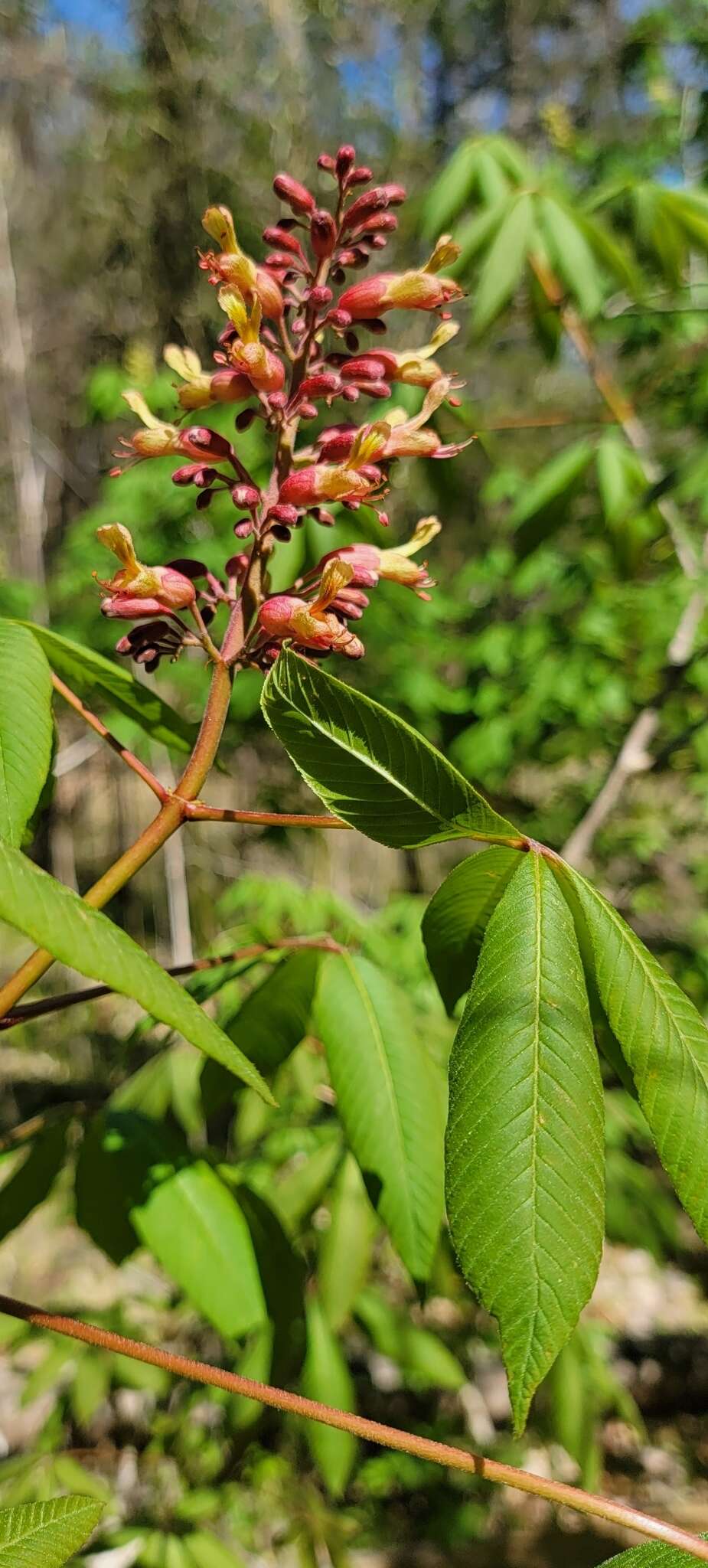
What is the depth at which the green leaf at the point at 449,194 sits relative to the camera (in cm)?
214

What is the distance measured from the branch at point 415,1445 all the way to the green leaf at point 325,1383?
1027 millimetres

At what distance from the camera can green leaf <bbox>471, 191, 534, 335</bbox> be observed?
75.0 inches

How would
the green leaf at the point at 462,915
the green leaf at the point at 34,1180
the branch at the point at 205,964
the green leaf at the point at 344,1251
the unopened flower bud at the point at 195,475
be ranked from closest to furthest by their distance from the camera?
the green leaf at the point at 462,915 → the branch at the point at 205,964 → the unopened flower bud at the point at 195,475 → the green leaf at the point at 34,1180 → the green leaf at the point at 344,1251

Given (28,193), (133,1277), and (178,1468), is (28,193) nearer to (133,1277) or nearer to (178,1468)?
(133,1277)

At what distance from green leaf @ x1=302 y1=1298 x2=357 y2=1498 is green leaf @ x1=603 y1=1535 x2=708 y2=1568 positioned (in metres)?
1.06

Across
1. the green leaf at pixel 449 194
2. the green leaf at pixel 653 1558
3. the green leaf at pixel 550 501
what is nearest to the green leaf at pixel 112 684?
the green leaf at pixel 653 1558

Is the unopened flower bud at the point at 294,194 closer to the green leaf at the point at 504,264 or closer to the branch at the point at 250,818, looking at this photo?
the branch at the point at 250,818

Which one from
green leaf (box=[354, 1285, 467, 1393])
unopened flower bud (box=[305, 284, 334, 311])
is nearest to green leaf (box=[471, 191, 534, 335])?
unopened flower bud (box=[305, 284, 334, 311])

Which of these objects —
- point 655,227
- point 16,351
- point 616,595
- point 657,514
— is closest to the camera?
point 655,227

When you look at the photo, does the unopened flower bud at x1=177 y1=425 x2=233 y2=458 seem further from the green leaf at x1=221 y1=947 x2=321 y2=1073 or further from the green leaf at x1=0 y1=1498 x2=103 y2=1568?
the green leaf at x1=0 y1=1498 x2=103 y2=1568

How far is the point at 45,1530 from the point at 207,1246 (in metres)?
0.39

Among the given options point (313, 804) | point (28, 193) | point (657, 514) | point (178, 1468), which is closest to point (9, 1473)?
point (178, 1468)

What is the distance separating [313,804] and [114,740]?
3.48 meters

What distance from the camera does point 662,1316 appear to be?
423 cm
